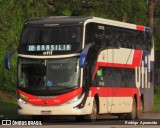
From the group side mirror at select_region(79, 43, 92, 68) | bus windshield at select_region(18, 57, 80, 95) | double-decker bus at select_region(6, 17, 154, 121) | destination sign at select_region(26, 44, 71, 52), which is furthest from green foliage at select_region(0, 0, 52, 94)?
side mirror at select_region(79, 43, 92, 68)

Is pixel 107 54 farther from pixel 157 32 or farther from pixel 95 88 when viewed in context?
pixel 157 32

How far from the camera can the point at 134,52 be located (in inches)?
1200

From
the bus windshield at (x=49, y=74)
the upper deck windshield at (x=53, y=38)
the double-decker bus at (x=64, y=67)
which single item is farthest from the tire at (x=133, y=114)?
the upper deck windshield at (x=53, y=38)

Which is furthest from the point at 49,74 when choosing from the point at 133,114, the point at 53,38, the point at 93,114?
the point at 133,114

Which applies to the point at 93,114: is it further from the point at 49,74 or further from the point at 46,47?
the point at 46,47

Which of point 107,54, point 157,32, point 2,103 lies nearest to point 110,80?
point 107,54

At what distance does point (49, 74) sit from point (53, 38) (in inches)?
56.4

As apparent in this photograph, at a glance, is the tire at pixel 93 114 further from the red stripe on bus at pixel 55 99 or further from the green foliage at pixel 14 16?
the green foliage at pixel 14 16

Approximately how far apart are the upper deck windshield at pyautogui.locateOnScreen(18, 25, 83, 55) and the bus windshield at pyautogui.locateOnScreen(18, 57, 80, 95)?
1.27 feet

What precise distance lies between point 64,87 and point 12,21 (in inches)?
366

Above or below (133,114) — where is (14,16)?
above

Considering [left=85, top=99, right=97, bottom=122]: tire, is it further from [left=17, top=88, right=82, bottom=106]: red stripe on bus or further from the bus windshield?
the bus windshield

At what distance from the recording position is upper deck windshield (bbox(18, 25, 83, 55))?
25.4 metres

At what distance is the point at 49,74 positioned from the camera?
2550cm
